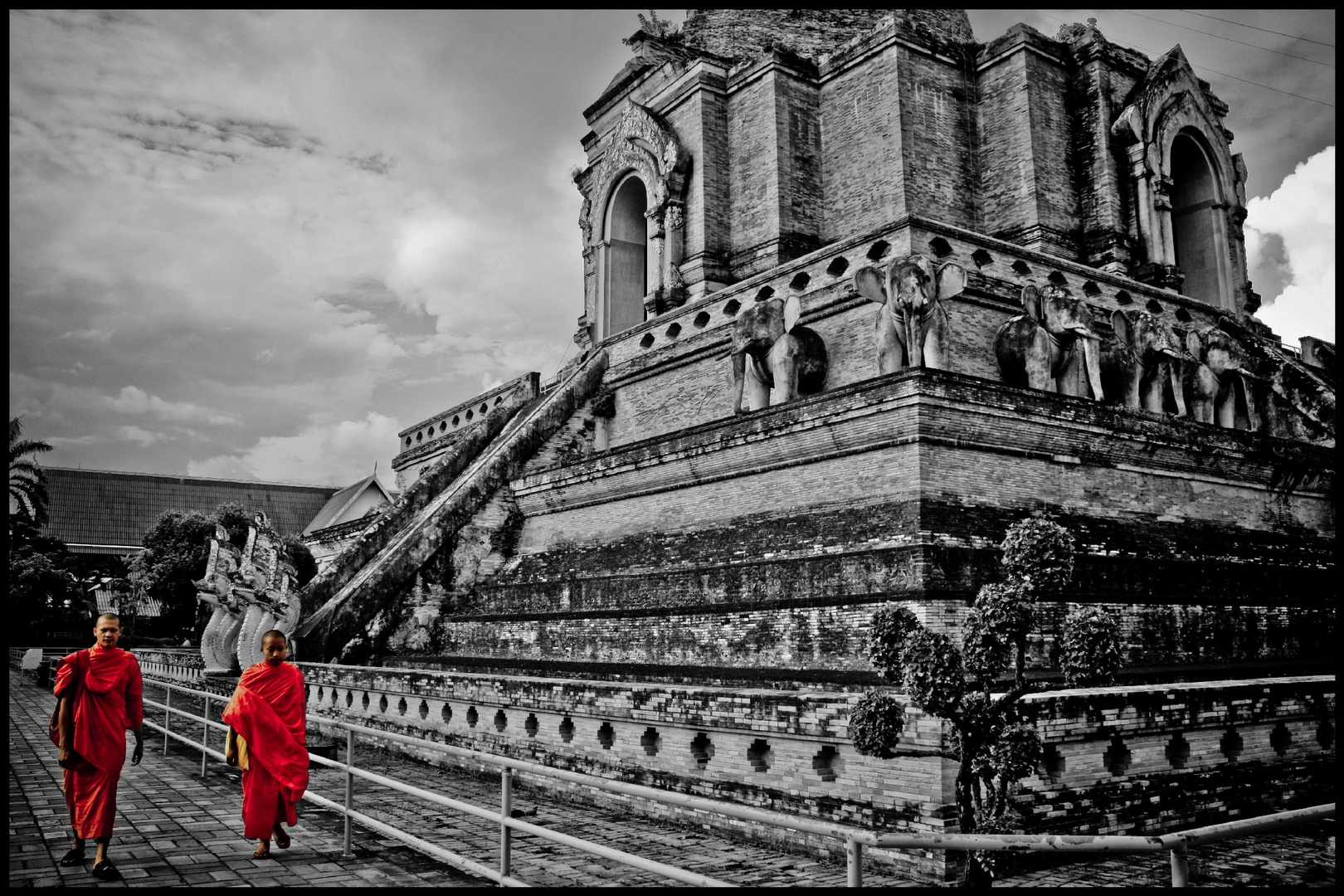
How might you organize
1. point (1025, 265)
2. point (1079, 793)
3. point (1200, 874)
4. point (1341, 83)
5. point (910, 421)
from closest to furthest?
point (1341, 83) → point (1200, 874) → point (1079, 793) → point (910, 421) → point (1025, 265)

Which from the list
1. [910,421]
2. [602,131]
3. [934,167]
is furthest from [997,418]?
[602,131]

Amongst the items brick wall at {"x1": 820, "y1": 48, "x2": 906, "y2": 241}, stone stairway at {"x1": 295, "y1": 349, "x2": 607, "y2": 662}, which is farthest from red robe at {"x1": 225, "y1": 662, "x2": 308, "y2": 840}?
brick wall at {"x1": 820, "y1": 48, "x2": 906, "y2": 241}

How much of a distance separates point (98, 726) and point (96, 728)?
0.5 inches

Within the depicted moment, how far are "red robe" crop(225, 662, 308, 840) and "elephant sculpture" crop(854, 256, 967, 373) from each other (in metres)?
7.23

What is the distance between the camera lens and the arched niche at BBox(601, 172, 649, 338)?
21.1 meters

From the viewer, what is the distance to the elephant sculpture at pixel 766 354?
12758 mm

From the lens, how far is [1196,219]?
20.2 meters

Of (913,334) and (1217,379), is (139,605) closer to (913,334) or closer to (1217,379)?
(913,334)

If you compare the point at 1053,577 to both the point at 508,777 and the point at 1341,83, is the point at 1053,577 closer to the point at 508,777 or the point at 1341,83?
the point at 1341,83

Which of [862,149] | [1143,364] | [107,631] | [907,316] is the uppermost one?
[862,149]

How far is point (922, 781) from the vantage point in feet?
19.3

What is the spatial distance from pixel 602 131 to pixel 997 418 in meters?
15.6

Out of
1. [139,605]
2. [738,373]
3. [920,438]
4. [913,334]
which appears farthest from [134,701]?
[139,605]

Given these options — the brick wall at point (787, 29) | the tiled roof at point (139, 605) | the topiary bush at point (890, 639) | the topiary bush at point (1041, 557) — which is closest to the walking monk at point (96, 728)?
the topiary bush at point (890, 639)
